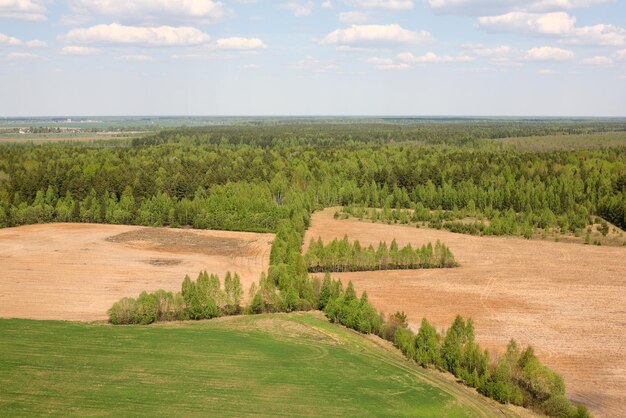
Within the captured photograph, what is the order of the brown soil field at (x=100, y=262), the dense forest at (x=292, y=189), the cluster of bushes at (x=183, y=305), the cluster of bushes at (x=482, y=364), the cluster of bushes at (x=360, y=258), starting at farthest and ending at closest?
the dense forest at (x=292, y=189), the cluster of bushes at (x=360, y=258), the brown soil field at (x=100, y=262), the cluster of bushes at (x=183, y=305), the cluster of bushes at (x=482, y=364)

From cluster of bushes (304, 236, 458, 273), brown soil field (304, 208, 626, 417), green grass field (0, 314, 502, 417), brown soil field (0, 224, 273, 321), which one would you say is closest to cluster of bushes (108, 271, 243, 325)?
green grass field (0, 314, 502, 417)

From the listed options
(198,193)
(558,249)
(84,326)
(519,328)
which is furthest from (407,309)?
(198,193)

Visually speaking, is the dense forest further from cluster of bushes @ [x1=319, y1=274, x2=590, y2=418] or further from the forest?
cluster of bushes @ [x1=319, y1=274, x2=590, y2=418]

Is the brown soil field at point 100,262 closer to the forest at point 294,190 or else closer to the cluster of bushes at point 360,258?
the forest at point 294,190

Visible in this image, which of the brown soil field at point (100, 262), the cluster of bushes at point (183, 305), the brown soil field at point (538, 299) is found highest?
the cluster of bushes at point (183, 305)

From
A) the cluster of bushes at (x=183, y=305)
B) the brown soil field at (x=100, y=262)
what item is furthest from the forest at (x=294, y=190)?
the cluster of bushes at (x=183, y=305)

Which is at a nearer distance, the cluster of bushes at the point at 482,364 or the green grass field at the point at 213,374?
the green grass field at the point at 213,374
